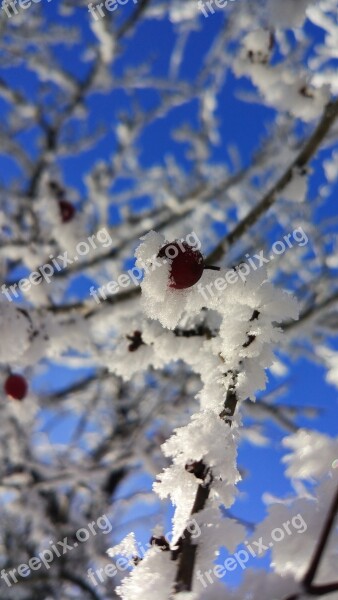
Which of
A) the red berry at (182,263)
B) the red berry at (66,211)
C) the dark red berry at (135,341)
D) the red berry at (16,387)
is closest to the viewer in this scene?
the red berry at (182,263)

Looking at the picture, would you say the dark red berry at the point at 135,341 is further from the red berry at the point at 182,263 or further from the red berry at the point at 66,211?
the red berry at the point at 66,211

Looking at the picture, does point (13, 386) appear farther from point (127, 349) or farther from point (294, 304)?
point (294, 304)

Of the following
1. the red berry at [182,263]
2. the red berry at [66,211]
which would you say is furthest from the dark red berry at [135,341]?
the red berry at [66,211]

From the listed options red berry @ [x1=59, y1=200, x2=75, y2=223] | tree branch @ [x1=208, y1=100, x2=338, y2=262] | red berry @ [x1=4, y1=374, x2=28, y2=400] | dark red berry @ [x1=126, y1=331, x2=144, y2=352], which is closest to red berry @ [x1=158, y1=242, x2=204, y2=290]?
dark red berry @ [x1=126, y1=331, x2=144, y2=352]

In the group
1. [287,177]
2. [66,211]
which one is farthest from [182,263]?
[66,211]

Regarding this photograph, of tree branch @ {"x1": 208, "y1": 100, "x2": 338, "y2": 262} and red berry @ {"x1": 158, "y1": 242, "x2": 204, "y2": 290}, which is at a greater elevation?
tree branch @ {"x1": 208, "y1": 100, "x2": 338, "y2": 262}

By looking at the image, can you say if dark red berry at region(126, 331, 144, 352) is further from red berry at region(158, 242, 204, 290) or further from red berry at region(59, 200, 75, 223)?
red berry at region(59, 200, 75, 223)

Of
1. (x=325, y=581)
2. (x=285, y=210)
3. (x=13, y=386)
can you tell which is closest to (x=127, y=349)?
(x=13, y=386)
